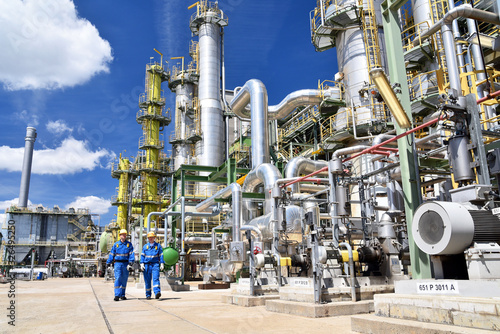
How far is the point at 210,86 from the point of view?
83.5ft

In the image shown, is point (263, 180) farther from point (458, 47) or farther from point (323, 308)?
point (323, 308)

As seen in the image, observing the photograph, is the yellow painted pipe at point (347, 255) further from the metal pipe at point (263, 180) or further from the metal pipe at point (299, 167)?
the metal pipe at point (299, 167)

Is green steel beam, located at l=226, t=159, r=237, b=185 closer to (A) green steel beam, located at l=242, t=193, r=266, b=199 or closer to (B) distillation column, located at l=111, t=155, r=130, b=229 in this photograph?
(A) green steel beam, located at l=242, t=193, r=266, b=199

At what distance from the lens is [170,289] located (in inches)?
442

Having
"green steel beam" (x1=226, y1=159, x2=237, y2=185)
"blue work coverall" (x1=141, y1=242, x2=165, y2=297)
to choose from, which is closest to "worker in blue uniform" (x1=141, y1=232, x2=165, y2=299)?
"blue work coverall" (x1=141, y1=242, x2=165, y2=297)

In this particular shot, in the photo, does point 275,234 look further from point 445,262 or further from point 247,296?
point 445,262

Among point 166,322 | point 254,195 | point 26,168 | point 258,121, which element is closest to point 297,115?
point 258,121

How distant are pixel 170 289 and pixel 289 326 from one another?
7801 mm

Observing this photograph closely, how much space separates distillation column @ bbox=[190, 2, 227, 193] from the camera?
81.6 ft

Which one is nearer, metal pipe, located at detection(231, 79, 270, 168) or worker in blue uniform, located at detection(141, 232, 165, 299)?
worker in blue uniform, located at detection(141, 232, 165, 299)

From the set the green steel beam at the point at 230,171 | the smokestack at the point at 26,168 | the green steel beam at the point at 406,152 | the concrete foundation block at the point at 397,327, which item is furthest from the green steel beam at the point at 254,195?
the smokestack at the point at 26,168

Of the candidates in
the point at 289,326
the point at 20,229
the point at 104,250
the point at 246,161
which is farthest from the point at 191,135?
the point at 20,229

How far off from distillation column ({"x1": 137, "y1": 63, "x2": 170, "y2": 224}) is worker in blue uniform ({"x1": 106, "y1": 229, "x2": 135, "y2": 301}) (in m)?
22.8

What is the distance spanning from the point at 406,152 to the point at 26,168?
4813 cm
